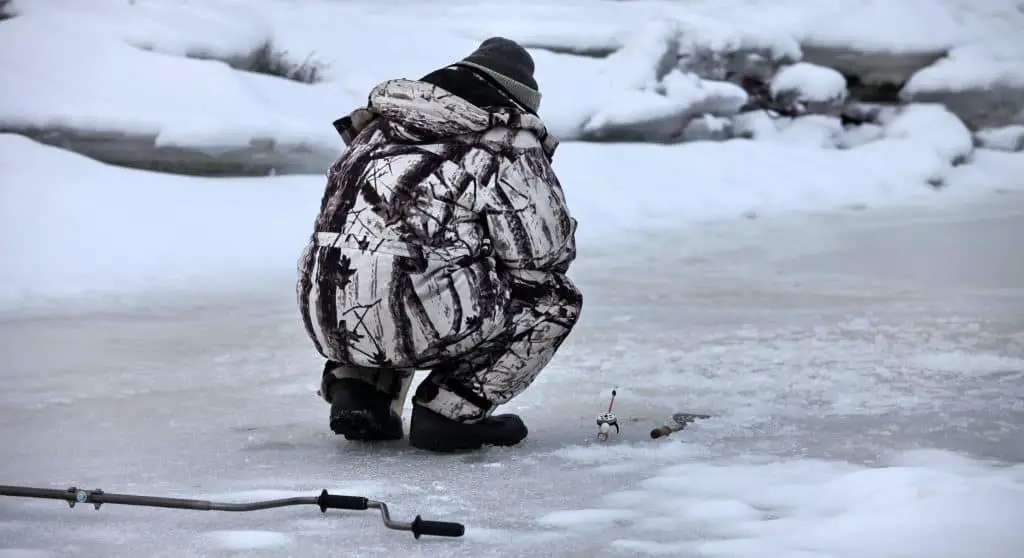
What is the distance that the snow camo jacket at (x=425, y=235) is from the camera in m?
2.00

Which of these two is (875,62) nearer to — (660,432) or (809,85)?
(809,85)

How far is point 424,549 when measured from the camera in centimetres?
161

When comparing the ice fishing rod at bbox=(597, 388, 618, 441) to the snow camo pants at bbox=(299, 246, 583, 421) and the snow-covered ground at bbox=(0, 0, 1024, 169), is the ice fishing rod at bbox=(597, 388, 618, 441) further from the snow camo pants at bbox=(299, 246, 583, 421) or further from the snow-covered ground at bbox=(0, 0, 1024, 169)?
the snow-covered ground at bbox=(0, 0, 1024, 169)

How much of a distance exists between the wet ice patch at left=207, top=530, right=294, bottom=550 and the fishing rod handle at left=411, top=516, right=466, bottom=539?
0.45 ft

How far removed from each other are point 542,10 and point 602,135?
1.22m

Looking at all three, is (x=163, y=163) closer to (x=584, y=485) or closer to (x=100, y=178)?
(x=100, y=178)

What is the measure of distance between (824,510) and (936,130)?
700 cm

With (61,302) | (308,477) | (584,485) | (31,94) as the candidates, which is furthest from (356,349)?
(31,94)

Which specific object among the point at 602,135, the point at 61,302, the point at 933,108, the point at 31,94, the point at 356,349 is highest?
the point at 933,108

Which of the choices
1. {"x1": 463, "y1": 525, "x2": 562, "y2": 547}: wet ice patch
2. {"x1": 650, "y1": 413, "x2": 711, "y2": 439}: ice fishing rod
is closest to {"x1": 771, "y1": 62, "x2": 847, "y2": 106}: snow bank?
{"x1": 650, "y1": 413, "x2": 711, "y2": 439}: ice fishing rod

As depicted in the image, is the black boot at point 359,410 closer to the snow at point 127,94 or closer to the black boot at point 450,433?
the black boot at point 450,433

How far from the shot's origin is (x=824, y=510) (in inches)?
68.2

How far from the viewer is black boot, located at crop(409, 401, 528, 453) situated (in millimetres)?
2094

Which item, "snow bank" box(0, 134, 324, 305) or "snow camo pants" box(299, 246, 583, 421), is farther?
"snow bank" box(0, 134, 324, 305)
